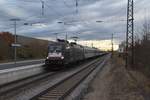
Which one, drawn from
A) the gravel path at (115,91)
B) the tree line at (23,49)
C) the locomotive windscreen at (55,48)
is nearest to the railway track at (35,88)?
the gravel path at (115,91)

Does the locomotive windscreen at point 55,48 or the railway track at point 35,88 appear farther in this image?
the locomotive windscreen at point 55,48

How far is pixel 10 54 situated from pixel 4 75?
54644 millimetres

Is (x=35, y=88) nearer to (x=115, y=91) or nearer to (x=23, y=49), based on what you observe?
(x=115, y=91)

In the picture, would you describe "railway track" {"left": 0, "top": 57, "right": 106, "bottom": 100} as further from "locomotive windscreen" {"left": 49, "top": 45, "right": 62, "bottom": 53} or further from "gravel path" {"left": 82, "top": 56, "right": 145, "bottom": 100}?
"locomotive windscreen" {"left": 49, "top": 45, "right": 62, "bottom": 53}

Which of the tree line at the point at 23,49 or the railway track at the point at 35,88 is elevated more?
the tree line at the point at 23,49

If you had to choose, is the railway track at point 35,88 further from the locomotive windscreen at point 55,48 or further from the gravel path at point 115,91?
the locomotive windscreen at point 55,48

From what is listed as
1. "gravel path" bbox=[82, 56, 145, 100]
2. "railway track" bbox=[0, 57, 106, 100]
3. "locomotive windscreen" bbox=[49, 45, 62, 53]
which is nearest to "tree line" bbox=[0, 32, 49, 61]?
"locomotive windscreen" bbox=[49, 45, 62, 53]

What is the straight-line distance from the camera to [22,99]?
15797 mm

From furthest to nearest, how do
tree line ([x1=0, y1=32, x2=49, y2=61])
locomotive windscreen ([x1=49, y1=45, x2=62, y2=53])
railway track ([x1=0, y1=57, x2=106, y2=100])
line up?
tree line ([x1=0, y1=32, x2=49, y2=61]) < locomotive windscreen ([x1=49, y1=45, x2=62, y2=53]) < railway track ([x1=0, y1=57, x2=106, y2=100])

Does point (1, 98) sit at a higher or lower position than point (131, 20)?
lower

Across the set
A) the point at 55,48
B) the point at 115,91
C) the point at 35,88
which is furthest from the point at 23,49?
the point at 115,91

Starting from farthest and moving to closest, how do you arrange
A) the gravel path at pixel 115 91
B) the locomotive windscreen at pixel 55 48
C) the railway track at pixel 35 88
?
the locomotive windscreen at pixel 55 48 → the railway track at pixel 35 88 → the gravel path at pixel 115 91

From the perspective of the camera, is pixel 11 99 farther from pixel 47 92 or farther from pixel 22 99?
pixel 47 92

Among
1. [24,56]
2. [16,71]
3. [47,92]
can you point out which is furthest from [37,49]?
[47,92]
